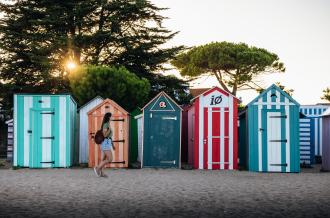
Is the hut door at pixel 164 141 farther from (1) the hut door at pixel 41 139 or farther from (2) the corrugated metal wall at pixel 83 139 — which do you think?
(1) the hut door at pixel 41 139

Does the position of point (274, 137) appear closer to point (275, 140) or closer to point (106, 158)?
point (275, 140)

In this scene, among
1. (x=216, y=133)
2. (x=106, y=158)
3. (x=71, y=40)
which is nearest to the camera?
(x=106, y=158)

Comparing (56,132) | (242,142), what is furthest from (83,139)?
(242,142)

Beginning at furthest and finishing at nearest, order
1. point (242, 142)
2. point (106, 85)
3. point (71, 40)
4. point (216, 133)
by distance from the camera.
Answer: point (71, 40) → point (106, 85) → point (242, 142) → point (216, 133)

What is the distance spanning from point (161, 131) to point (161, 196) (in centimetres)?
748

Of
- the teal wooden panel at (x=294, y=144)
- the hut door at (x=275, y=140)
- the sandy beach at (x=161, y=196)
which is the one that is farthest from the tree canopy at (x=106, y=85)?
the sandy beach at (x=161, y=196)

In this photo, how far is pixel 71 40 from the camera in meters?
30.3

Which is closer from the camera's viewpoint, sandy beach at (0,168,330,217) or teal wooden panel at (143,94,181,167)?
sandy beach at (0,168,330,217)

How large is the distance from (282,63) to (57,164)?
105ft

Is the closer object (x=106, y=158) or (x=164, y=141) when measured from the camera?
(x=106, y=158)

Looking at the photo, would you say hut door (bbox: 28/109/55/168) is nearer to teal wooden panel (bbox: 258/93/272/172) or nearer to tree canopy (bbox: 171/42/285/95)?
teal wooden panel (bbox: 258/93/272/172)

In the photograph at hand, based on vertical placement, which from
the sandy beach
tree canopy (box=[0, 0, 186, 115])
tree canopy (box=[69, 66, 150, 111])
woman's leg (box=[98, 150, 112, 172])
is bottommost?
the sandy beach

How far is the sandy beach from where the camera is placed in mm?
7363

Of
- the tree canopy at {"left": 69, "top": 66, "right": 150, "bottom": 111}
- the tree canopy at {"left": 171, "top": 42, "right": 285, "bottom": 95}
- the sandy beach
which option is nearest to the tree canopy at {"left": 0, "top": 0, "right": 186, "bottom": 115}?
the tree canopy at {"left": 69, "top": 66, "right": 150, "bottom": 111}
